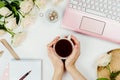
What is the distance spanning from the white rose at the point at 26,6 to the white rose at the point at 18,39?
0.07 m

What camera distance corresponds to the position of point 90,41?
846mm

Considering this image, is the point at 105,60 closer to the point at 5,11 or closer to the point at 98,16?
the point at 98,16

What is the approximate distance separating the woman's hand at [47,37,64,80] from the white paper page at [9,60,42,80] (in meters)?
0.05

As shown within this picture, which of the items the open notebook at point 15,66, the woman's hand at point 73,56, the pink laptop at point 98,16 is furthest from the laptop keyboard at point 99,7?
the open notebook at point 15,66

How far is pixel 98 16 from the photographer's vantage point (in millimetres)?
827

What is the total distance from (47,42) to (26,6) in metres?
0.13

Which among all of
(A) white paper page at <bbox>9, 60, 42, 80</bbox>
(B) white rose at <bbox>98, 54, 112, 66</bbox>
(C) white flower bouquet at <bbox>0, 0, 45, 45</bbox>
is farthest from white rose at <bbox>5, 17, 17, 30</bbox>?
(B) white rose at <bbox>98, 54, 112, 66</bbox>

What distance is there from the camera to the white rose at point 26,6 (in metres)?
0.83

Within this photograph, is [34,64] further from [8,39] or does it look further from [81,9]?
[81,9]

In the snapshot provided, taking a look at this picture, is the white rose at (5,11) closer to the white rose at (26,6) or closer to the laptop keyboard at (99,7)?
the white rose at (26,6)

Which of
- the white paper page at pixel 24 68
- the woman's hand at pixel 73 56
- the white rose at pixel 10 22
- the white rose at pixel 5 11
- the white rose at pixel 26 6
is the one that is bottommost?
the white paper page at pixel 24 68

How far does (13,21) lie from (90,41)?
0.26 meters

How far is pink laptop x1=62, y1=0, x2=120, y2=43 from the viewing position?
82 cm

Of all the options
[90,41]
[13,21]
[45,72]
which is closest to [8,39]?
[13,21]
